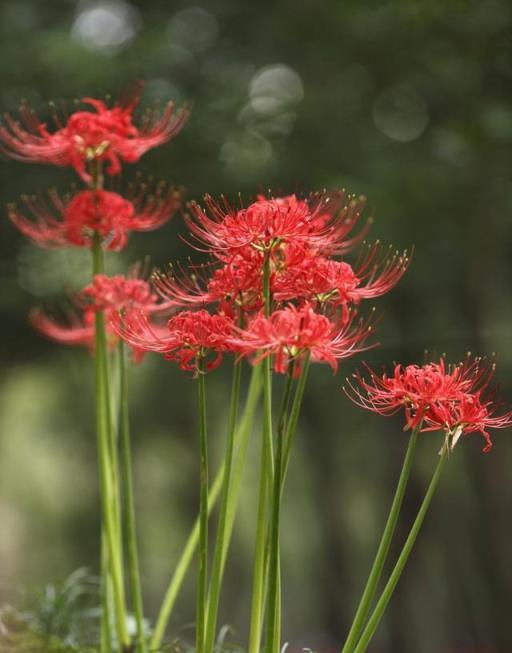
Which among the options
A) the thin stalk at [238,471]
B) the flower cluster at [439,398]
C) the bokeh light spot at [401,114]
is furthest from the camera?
the bokeh light spot at [401,114]

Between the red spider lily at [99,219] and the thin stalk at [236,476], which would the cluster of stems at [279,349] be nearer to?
the thin stalk at [236,476]

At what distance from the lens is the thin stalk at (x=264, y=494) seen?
202 centimetres

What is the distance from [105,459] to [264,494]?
0.67m

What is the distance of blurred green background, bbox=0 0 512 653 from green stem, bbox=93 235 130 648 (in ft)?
11.0

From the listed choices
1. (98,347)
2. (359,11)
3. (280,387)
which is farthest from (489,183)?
(98,347)

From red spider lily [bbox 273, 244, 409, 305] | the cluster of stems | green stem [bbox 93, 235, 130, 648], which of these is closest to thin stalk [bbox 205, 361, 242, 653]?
the cluster of stems

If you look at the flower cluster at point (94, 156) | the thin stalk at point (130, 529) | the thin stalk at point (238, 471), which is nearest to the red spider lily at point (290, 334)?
the thin stalk at point (238, 471)

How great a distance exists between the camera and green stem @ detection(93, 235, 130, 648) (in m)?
2.63

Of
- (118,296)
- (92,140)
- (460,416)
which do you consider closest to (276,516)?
(460,416)

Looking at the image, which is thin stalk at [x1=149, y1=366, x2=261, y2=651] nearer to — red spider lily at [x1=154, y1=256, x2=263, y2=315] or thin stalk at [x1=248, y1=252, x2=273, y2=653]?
thin stalk at [x1=248, y1=252, x2=273, y2=653]

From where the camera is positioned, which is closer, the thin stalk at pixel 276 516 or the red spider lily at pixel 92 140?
the thin stalk at pixel 276 516

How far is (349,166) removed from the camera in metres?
8.05

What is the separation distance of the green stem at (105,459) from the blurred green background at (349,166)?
3346 millimetres

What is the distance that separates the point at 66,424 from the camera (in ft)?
47.3
